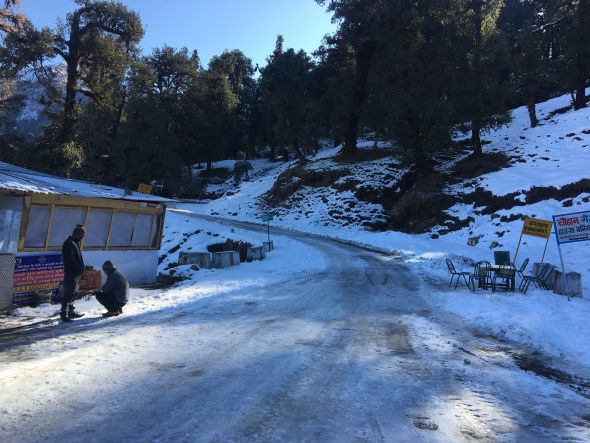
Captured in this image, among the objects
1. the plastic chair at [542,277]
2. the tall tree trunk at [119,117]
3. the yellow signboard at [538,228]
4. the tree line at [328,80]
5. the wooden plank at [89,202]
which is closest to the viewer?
the wooden plank at [89,202]

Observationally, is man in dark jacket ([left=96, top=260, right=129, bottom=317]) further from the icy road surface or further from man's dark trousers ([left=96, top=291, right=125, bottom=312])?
the icy road surface

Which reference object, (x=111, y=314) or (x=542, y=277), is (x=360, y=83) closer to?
(x=542, y=277)

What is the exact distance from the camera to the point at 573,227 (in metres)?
9.18

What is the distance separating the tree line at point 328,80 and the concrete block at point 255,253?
14932 millimetres

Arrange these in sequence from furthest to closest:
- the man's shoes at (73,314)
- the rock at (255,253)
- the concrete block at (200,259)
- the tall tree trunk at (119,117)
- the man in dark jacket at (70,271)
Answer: the tall tree trunk at (119,117) → the rock at (255,253) → the concrete block at (200,259) → the man's shoes at (73,314) → the man in dark jacket at (70,271)

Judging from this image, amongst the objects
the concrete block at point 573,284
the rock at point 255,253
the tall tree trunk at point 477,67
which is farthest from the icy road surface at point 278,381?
the tall tree trunk at point 477,67

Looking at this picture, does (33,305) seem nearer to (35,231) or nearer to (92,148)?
(35,231)

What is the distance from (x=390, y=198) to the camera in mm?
32594

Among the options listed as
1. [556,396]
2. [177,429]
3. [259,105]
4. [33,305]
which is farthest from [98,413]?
[259,105]

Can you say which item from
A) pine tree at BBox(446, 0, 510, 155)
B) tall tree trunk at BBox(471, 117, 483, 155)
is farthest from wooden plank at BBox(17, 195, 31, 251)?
tall tree trunk at BBox(471, 117, 483, 155)

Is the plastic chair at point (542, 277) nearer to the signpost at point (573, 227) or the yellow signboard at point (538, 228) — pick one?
the signpost at point (573, 227)

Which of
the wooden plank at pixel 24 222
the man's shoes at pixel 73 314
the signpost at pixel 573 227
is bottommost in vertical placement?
the man's shoes at pixel 73 314

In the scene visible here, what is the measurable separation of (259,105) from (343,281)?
65.6 metres

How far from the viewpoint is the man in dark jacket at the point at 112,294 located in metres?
7.62
